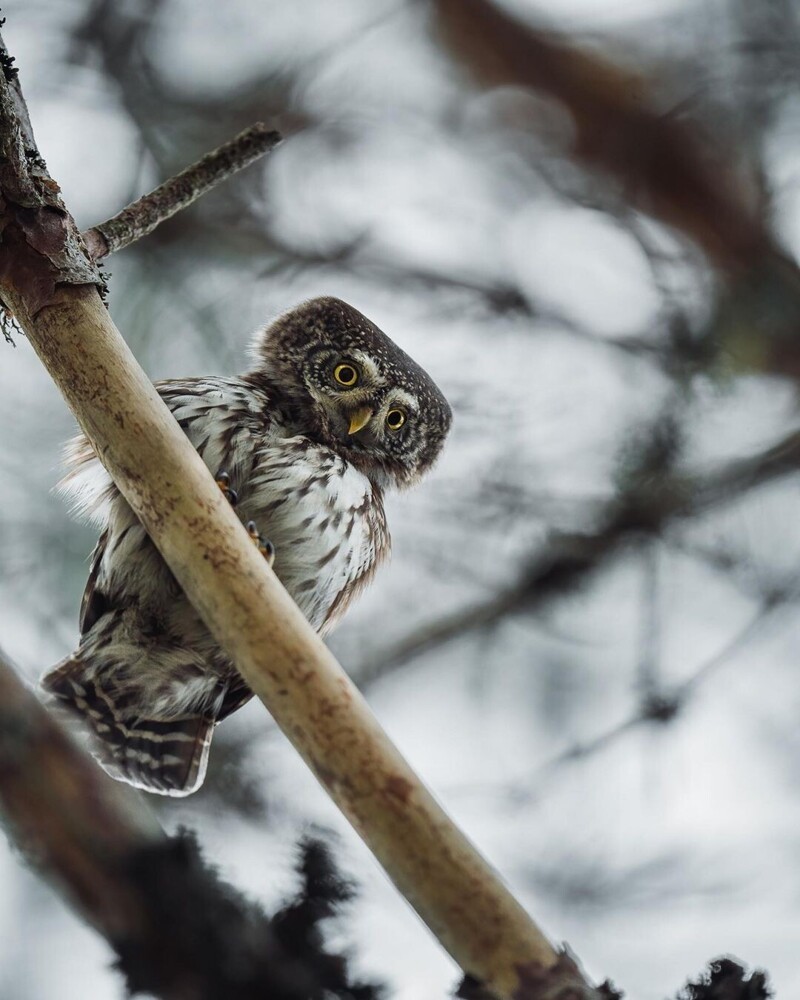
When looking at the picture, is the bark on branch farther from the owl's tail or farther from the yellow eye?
the yellow eye

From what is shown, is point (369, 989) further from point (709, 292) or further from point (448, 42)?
point (448, 42)

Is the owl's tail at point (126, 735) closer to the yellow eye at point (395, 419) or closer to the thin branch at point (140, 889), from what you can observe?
the yellow eye at point (395, 419)

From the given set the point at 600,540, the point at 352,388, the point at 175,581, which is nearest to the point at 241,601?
the point at 175,581

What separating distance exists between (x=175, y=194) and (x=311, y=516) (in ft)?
3.27

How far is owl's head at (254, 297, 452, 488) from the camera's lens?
3.72 m

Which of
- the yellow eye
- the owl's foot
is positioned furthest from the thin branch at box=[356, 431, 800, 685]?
the owl's foot

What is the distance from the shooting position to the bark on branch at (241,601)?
4.99 ft

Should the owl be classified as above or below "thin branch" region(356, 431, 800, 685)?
below

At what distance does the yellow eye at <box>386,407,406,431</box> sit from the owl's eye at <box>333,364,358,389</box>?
0.17 meters

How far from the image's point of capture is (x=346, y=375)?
3.81 meters

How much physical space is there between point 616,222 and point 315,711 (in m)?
3.30

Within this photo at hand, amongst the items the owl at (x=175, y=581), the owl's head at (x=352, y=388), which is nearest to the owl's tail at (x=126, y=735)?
the owl at (x=175, y=581)

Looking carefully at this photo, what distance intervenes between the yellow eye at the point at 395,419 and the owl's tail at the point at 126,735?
4.16ft

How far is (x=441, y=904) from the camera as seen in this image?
1.54 meters
